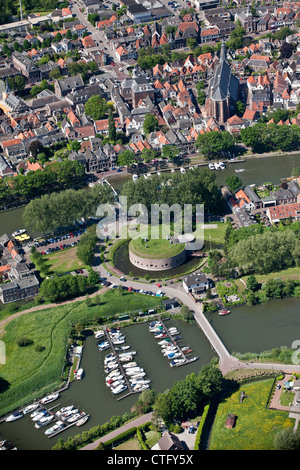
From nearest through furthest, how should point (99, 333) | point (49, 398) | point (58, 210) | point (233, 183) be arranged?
point (49, 398) < point (99, 333) < point (58, 210) < point (233, 183)

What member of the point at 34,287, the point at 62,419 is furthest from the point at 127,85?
the point at 62,419

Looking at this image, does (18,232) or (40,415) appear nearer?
(40,415)

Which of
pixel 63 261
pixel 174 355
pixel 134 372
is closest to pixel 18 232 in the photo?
pixel 63 261

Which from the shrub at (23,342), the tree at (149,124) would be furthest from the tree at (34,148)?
the shrub at (23,342)

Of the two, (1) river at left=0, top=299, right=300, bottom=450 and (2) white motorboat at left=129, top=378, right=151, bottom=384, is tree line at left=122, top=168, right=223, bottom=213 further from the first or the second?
(2) white motorboat at left=129, top=378, right=151, bottom=384

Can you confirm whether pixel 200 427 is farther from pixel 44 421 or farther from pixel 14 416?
pixel 14 416

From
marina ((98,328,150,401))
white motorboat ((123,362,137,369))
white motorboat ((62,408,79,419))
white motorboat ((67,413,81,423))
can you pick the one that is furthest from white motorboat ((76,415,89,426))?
white motorboat ((123,362,137,369))

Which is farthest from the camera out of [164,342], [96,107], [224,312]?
[96,107]
